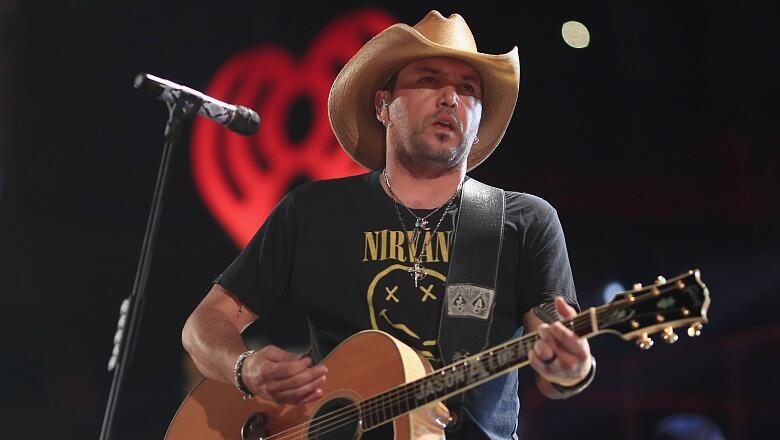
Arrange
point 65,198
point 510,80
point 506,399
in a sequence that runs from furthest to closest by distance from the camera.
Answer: point 65,198
point 510,80
point 506,399

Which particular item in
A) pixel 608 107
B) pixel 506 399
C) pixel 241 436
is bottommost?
pixel 241 436

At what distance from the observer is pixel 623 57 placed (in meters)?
5.27

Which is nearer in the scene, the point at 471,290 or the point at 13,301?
the point at 471,290

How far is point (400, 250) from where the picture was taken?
2770mm

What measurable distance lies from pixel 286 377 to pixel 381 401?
0.97 ft

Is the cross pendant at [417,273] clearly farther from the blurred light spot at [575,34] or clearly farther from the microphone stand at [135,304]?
the blurred light spot at [575,34]

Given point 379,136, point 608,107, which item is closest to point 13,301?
point 379,136

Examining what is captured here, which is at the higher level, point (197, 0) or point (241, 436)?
point (197, 0)

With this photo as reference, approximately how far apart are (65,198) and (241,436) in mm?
3215

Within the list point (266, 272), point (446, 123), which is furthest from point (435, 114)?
point (266, 272)

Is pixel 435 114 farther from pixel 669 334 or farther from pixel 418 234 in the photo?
pixel 669 334

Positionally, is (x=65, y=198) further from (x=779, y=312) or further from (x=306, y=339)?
(x=779, y=312)

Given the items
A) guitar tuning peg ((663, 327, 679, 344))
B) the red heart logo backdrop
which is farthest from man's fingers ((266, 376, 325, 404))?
the red heart logo backdrop

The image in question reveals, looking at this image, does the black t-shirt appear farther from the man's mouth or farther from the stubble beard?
the man's mouth
